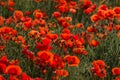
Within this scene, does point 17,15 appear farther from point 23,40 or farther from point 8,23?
point 23,40

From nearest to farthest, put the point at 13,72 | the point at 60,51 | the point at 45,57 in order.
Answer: the point at 13,72 → the point at 45,57 → the point at 60,51

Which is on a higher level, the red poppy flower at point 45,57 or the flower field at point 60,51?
the red poppy flower at point 45,57

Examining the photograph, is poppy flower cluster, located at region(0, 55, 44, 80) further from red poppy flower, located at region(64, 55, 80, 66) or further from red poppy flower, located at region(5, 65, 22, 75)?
red poppy flower, located at region(64, 55, 80, 66)

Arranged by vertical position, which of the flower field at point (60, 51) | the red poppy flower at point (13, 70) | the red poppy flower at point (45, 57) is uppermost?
the red poppy flower at point (13, 70)

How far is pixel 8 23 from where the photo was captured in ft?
18.1

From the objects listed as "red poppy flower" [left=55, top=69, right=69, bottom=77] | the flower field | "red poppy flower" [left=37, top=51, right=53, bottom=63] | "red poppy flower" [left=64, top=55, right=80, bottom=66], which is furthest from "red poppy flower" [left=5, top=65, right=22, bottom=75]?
"red poppy flower" [left=64, top=55, right=80, bottom=66]

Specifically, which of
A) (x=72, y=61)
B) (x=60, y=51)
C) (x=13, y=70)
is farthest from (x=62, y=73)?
(x=60, y=51)

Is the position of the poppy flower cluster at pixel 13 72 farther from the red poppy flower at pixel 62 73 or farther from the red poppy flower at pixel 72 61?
the red poppy flower at pixel 72 61

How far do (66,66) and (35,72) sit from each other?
0.29 meters

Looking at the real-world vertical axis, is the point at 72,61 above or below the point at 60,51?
above

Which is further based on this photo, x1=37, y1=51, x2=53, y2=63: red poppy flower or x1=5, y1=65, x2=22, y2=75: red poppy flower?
x1=37, y1=51, x2=53, y2=63: red poppy flower

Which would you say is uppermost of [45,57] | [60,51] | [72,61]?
[45,57]

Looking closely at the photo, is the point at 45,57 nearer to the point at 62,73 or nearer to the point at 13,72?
the point at 62,73

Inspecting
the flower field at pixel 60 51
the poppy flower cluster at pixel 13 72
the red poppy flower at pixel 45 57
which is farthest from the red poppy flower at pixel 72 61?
the poppy flower cluster at pixel 13 72
